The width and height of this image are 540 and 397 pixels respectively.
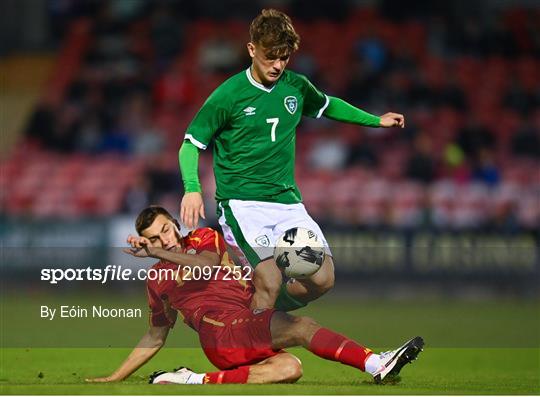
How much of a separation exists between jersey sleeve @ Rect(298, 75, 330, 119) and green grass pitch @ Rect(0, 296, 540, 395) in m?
1.49

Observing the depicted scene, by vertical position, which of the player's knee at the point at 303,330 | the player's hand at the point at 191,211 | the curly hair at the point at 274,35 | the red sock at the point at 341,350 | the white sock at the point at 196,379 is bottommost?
the white sock at the point at 196,379

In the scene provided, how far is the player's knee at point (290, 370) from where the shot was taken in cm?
752

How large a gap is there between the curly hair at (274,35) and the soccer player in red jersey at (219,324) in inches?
49.4

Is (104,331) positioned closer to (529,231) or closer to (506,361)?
(506,361)

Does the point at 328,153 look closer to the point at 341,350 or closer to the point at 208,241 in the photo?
the point at 208,241

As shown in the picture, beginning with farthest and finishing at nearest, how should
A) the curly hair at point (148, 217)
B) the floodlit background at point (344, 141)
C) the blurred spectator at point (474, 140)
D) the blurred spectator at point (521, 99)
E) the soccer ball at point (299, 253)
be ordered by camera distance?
1. the blurred spectator at point (521, 99)
2. the blurred spectator at point (474, 140)
3. the floodlit background at point (344, 141)
4. the curly hair at point (148, 217)
5. the soccer ball at point (299, 253)

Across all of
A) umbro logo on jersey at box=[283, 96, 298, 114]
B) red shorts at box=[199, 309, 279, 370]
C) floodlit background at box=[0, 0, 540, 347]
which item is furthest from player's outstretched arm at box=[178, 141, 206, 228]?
floodlit background at box=[0, 0, 540, 347]

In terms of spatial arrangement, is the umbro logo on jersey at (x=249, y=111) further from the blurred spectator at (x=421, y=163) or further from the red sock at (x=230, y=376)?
the blurred spectator at (x=421, y=163)

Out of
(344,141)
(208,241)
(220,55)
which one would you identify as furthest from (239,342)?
(220,55)

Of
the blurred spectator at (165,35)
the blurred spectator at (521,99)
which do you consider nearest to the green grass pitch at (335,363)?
the blurred spectator at (521,99)

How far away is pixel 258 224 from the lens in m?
7.79

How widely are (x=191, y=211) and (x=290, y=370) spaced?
123cm

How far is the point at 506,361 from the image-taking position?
965 centimetres

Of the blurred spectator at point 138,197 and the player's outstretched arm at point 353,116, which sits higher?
the player's outstretched arm at point 353,116
